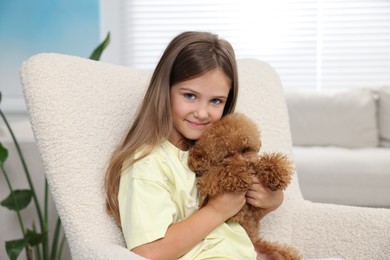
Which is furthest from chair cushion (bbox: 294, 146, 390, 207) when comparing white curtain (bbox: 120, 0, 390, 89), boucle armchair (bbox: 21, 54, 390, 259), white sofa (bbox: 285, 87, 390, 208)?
boucle armchair (bbox: 21, 54, 390, 259)

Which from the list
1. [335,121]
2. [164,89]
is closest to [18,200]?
[164,89]

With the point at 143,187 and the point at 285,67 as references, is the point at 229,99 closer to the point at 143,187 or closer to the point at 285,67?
the point at 143,187

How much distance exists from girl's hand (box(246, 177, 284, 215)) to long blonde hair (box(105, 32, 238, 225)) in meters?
0.24

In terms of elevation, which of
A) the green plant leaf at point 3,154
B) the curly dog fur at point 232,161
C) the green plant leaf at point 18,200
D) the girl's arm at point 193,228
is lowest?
the green plant leaf at point 18,200

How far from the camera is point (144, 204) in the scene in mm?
1238

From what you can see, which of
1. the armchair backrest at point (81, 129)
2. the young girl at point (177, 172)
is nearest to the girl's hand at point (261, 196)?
the young girl at point (177, 172)

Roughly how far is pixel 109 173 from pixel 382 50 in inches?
124

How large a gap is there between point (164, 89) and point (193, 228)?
0.34 m

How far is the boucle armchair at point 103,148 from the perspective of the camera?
50.3 inches

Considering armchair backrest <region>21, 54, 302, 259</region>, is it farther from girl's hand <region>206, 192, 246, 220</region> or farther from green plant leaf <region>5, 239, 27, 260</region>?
green plant leaf <region>5, 239, 27, 260</region>

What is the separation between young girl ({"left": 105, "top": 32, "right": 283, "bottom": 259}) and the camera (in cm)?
124

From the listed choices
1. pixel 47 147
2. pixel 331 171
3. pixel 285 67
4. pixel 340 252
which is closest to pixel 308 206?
pixel 340 252

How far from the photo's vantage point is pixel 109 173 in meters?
1.33

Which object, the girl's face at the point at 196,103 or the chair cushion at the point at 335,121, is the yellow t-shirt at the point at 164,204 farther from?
the chair cushion at the point at 335,121
